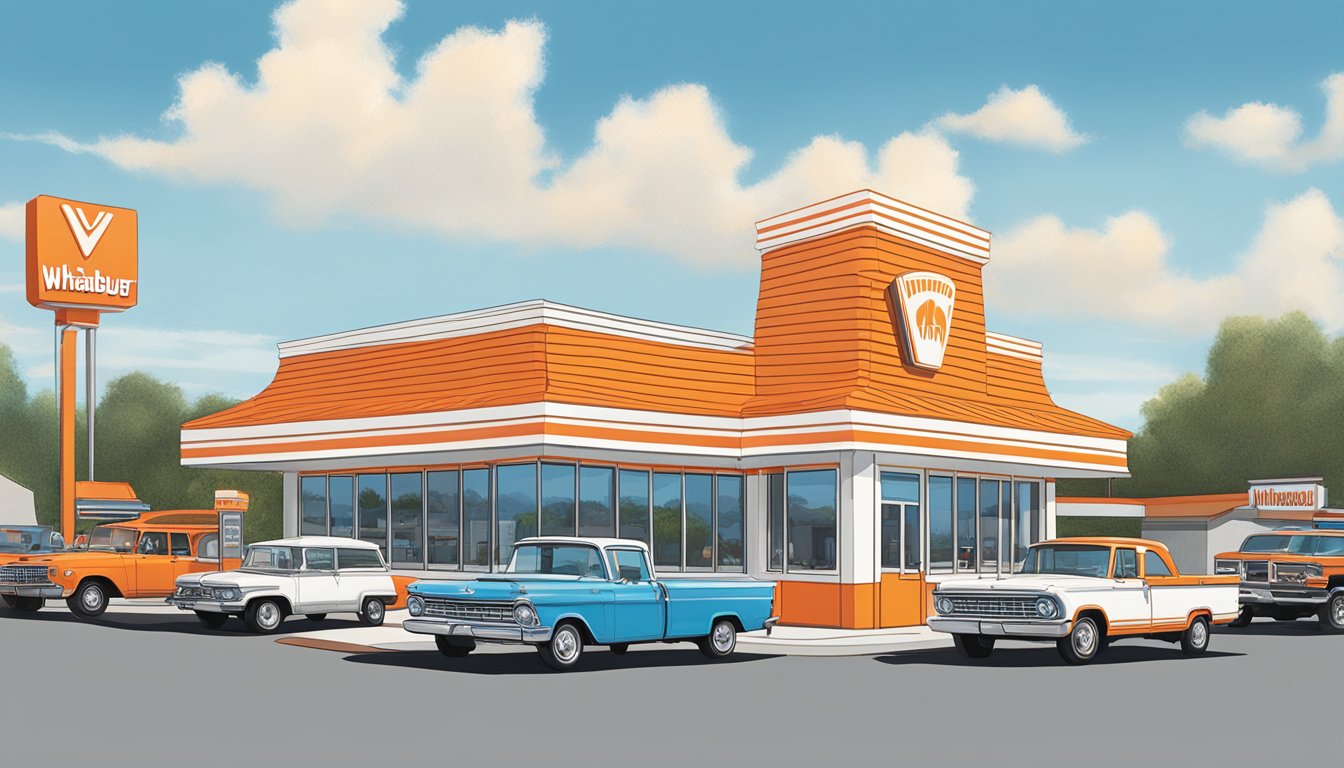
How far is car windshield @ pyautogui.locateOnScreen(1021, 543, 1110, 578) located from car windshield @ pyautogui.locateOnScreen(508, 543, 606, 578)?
259 inches

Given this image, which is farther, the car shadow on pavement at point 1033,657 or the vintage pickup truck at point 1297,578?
the vintage pickup truck at point 1297,578

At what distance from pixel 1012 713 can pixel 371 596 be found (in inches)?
600

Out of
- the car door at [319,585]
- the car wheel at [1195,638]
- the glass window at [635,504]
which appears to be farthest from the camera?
the glass window at [635,504]

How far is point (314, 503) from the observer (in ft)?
114

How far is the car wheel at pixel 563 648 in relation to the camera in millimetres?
19375

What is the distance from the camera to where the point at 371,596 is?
1084 inches

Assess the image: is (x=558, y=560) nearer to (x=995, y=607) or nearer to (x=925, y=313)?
(x=995, y=607)

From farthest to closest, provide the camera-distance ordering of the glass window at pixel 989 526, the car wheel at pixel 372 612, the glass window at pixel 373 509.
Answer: the glass window at pixel 373 509 → the glass window at pixel 989 526 → the car wheel at pixel 372 612

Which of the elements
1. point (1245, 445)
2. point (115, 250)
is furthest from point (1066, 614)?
point (1245, 445)

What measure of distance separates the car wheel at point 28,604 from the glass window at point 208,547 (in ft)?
11.2

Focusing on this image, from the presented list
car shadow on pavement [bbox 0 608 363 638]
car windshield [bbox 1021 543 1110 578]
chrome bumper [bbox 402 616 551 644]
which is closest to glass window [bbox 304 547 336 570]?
car shadow on pavement [bbox 0 608 363 638]

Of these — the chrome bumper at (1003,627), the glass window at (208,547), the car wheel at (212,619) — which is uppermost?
the glass window at (208,547)

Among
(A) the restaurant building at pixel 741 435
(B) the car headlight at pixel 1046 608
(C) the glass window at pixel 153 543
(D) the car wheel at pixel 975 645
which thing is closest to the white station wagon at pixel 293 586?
(A) the restaurant building at pixel 741 435

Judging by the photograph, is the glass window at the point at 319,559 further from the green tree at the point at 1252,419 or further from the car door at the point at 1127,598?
the green tree at the point at 1252,419
